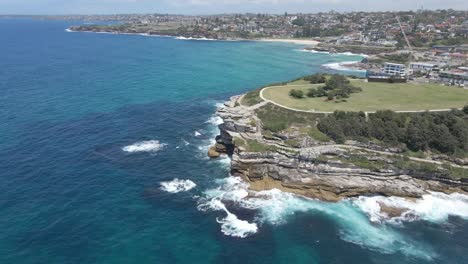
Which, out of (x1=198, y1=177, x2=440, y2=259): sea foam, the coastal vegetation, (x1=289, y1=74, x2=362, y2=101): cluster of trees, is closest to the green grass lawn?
(x1=289, y1=74, x2=362, y2=101): cluster of trees

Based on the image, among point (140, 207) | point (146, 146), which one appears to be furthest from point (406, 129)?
point (146, 146)

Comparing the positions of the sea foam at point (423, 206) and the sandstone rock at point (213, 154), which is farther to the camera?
the sandstone rock at point (213, 154)

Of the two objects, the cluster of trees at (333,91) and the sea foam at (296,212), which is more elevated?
the cluster of trees at (333,91)

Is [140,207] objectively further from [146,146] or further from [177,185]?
[146,146]

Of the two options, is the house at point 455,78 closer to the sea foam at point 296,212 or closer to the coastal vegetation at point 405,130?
the coastal vegetation at point 405,130

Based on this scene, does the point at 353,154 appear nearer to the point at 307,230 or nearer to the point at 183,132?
the point at 307,230

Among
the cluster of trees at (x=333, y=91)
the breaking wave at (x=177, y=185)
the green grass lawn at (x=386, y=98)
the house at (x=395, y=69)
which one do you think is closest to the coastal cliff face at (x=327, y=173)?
the breaking wave at (x=177, y=185)
